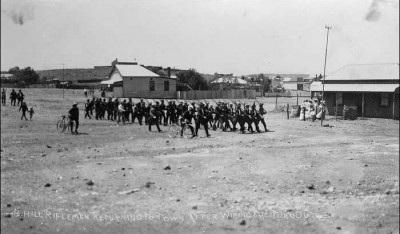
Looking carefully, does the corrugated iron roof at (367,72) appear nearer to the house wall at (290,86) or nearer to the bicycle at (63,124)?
the bicycle at (63,124)

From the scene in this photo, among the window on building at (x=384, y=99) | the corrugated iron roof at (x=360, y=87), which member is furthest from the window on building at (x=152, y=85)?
the window on building at (x=384, y=99)

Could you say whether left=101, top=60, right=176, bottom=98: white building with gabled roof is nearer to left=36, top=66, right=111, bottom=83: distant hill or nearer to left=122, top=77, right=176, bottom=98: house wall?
left=122, top=77, right=176, bottom=98: house wall

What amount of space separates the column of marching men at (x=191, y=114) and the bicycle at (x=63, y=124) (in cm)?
365

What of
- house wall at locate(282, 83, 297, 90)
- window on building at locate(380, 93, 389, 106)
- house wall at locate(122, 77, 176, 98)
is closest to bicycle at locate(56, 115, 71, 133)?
house wall at locate(122, 77, 176, 98)

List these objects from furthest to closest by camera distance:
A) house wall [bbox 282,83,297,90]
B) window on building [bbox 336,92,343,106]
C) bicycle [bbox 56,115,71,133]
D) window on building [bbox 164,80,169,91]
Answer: house wall [bbox 282,83,297,90], window on building [bbox 164,80,169,91], window on building [bbox 336,92,343,106], bicycle [bbox 56,115,71,133]

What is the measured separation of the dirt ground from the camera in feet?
22.5

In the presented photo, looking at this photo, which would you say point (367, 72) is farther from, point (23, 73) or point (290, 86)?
point (290, 86)

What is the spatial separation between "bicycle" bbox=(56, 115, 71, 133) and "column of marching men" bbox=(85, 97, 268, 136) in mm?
3648

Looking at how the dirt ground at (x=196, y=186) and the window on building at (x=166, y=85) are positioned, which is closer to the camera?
the dirt ground at (x=196, y=186)

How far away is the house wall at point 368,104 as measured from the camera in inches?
1031

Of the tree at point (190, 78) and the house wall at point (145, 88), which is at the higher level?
the tree at point (190, 78)

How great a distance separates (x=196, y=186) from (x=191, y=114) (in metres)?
9.76

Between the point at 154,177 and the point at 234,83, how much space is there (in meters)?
68.0

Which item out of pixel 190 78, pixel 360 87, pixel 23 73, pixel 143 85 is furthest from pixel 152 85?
pixel 23 73
